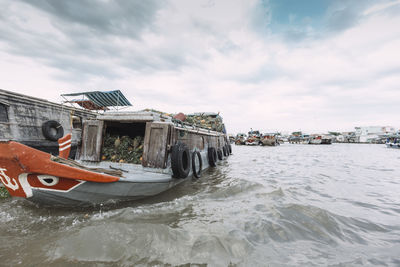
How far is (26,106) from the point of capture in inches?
A: 301

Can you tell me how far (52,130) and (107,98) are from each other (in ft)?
12.1

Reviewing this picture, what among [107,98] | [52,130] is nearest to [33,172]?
[52,130]

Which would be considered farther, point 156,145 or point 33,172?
point 156,145

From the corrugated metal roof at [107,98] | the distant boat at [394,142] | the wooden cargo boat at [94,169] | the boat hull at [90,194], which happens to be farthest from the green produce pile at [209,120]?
the distant boat at [394,142]

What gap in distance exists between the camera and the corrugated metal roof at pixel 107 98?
34.5 feet

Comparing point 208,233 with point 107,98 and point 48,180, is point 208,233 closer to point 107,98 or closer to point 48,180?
point 48,180

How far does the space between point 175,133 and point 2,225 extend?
4292 mm

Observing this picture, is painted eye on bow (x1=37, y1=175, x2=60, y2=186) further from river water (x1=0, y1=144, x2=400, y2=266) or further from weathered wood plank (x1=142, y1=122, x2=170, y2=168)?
weathered wood plank (x1=142, y1=122, x2=170, y2=168)

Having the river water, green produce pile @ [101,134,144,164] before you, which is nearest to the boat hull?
the river water

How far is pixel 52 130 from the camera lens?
8.40 metres

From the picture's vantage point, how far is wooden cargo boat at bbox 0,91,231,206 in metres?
3.11

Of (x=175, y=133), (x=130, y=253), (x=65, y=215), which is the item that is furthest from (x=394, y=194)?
(x=65, y=215)

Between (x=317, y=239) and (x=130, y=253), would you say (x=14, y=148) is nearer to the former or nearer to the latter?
(x=130, y=253)

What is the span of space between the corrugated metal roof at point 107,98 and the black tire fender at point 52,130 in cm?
248
